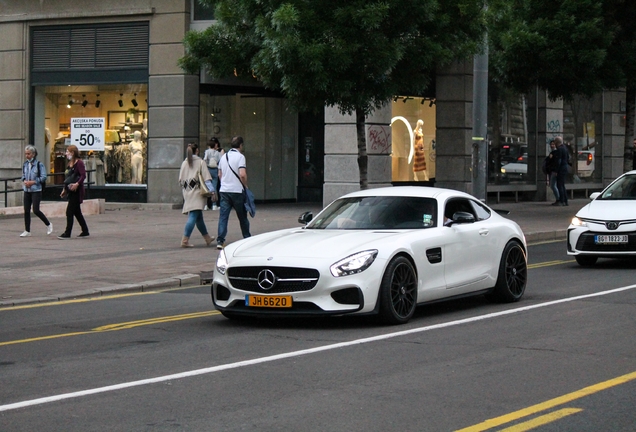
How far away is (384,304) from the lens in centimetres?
1001

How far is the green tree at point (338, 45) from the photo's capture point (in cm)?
1809

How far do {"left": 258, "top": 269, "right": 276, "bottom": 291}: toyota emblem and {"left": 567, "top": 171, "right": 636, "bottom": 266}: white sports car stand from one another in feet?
23.3

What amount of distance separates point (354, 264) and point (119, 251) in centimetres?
901

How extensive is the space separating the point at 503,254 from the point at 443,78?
61.4 ft

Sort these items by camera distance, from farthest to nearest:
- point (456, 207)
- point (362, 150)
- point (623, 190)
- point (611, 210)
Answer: point (362, 150)
point (623, 190)
point (611, 210)
point (456, 207)

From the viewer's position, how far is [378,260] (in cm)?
996

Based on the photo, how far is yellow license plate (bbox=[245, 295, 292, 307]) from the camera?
989 centimetres

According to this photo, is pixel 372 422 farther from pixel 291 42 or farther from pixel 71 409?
pixel 291 42

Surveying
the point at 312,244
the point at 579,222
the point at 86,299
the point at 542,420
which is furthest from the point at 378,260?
the point at 579,222

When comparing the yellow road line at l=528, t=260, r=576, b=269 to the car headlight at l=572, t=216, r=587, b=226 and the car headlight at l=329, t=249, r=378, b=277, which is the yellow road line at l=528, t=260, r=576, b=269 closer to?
the car headlight at l=572, t=216, r=587, b=226

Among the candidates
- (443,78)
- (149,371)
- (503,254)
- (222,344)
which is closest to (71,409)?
(149,371)

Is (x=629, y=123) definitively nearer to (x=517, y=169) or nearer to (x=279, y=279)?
(x=517, y=169)

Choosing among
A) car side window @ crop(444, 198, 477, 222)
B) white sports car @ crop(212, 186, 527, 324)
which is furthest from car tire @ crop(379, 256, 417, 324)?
car side window @ crop(444, 198, 477, 222)

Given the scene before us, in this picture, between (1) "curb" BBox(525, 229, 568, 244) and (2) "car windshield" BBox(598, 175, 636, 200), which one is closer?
(2) "car windshield" BBox(598, 175, 636, 200)
